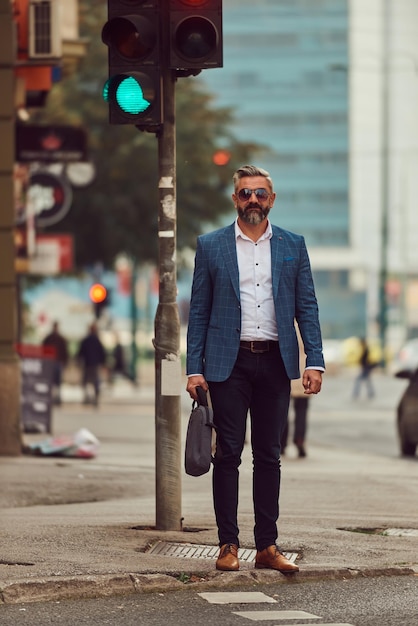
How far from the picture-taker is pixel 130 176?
1497 inches

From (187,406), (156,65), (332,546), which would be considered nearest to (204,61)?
(156,65)

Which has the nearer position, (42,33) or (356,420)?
(42,33)

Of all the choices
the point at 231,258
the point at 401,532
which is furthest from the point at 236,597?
the point at 401,532

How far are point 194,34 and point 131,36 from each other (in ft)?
1.16

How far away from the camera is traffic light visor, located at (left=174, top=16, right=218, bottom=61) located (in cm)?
889

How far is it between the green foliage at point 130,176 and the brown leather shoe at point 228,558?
28915 mm

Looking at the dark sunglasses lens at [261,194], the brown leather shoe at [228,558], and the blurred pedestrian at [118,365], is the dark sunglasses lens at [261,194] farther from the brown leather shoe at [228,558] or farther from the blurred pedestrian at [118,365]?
the blurred pedestrian at [118,365]

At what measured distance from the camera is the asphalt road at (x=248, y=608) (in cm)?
673

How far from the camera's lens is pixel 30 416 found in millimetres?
21203

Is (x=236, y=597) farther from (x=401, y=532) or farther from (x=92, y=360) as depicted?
(x=92, y=360)

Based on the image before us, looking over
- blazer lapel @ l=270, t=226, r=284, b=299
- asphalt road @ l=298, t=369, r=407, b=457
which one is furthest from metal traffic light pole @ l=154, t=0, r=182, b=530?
asphalt road @ l=298, t=369, r=407, b=457

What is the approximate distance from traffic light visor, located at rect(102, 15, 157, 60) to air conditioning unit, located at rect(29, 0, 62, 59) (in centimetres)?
920

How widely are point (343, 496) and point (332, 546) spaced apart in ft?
11.9

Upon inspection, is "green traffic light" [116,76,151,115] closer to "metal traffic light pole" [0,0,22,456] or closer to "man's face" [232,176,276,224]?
"man's face" [232,176,276,224]
